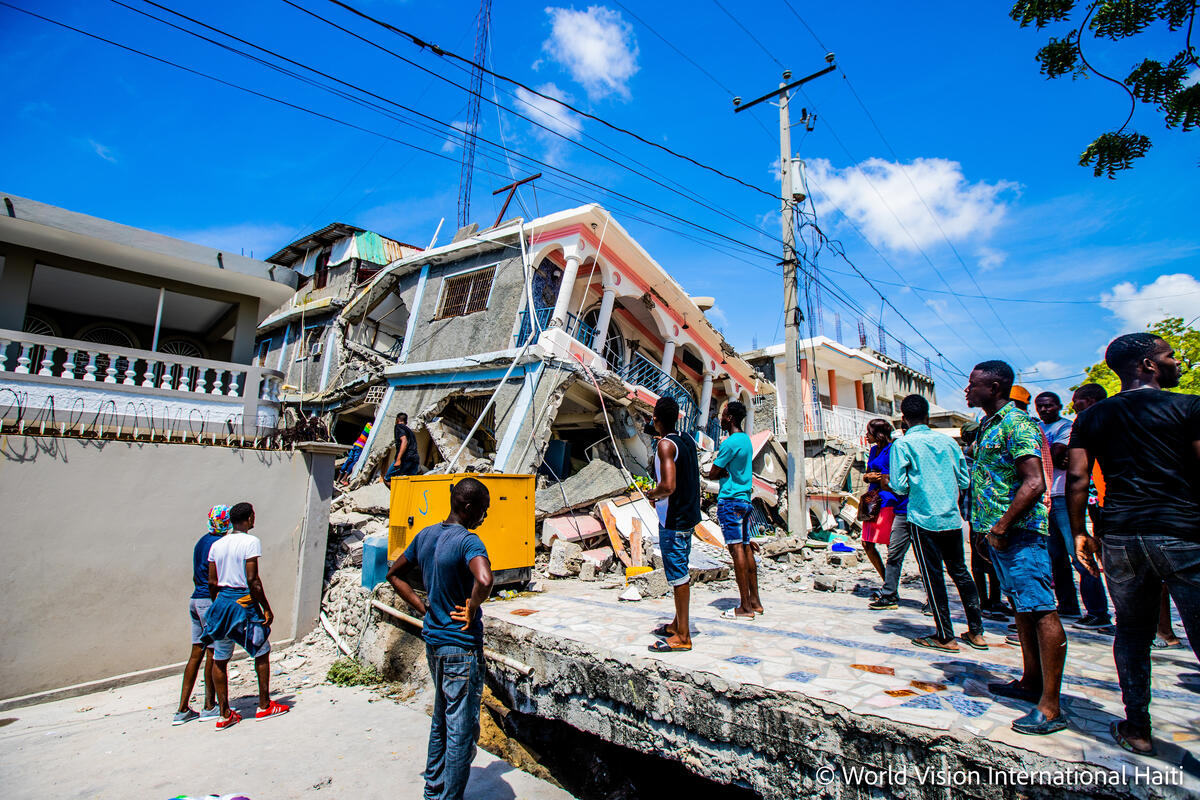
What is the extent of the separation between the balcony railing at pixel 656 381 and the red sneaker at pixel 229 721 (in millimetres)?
10173

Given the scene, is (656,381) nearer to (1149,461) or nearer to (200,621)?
(200,621)

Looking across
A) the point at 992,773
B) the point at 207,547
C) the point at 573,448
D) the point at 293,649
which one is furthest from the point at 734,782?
the point at 573,448

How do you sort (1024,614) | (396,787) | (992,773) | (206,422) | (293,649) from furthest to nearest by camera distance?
(206,422) < (293,649) < (396,787) < (1024,614) < (992,773)

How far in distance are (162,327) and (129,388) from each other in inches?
166

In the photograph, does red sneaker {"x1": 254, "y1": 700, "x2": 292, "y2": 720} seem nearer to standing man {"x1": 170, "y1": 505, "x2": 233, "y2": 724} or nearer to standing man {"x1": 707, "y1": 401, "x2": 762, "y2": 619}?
standing man {"x1": 170, "y1": 505, "x2": 233, "y2": 724}

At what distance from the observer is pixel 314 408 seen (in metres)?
16.3

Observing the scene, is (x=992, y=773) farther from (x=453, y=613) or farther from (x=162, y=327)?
(x=162, y=327)

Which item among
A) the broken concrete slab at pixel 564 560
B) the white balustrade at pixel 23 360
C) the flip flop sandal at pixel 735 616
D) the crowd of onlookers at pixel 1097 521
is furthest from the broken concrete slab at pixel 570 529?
the white balustrade at pixel 23 360

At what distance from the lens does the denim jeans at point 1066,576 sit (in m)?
4.23

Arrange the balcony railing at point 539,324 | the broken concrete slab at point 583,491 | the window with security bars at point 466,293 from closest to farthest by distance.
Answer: the broken concrete slab at point 583,491
the balcony railing at point 539,324
the window with security bars at point 466,293

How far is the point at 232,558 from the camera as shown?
470 cm

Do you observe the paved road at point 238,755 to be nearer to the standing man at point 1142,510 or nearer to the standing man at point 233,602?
the standing man at point 233,602

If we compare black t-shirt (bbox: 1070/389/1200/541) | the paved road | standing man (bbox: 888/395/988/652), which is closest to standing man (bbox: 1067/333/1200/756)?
black t-shirt (bbox: 1070/389/1200/541)

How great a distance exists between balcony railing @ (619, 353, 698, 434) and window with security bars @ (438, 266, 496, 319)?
155 inches
